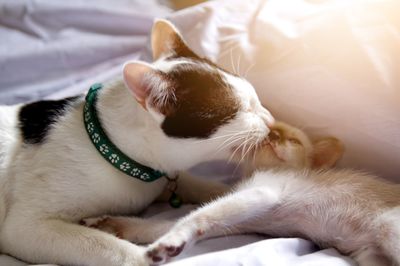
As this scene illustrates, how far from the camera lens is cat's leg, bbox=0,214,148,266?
38.8 inches

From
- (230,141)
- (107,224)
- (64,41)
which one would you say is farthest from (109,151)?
(64,41)

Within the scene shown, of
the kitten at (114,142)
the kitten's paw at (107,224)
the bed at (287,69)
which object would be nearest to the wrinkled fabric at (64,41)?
the bed at (287,69)

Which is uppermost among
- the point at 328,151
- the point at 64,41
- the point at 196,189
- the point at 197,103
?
the point at 197,103

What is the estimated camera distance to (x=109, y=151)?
44.1 inches

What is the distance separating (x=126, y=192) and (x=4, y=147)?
0.32 metres

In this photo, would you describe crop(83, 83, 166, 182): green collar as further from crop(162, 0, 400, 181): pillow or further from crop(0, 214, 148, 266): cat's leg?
crop(162, 0, 400, 181): pillow

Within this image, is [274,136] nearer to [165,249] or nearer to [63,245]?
[165,249]

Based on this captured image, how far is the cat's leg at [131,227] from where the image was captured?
1.11 m

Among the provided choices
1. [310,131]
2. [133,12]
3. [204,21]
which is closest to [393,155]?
[310,131]

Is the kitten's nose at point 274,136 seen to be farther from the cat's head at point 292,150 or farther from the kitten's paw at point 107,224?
the kitten's paw at point 107,224

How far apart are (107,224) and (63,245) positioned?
129 millimetres

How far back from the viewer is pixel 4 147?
3.84 feet

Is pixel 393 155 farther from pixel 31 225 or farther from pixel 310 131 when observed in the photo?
pixel 31 225

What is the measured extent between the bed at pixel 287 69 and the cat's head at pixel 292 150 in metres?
0.04
